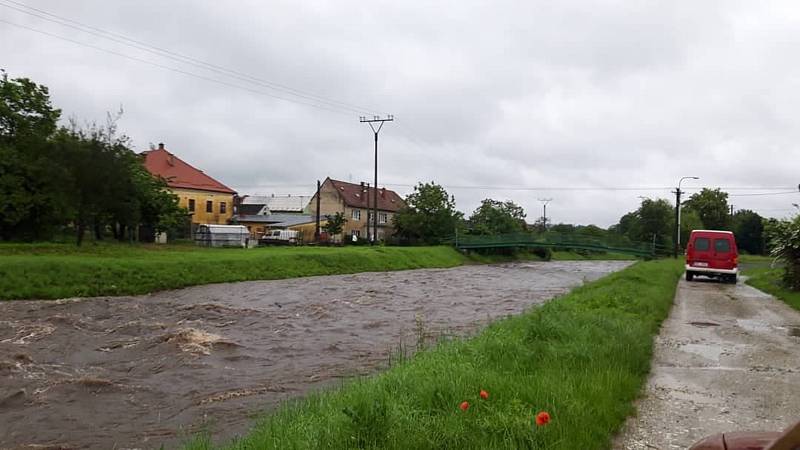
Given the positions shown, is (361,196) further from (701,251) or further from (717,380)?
(717,380)

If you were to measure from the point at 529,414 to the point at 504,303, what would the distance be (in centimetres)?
1804

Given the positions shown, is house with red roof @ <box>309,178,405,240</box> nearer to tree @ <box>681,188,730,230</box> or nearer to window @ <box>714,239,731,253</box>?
tree @ <box>681,188,730,230</box>

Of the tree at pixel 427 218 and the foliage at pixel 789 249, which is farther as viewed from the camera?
the tree at pixel 427 218

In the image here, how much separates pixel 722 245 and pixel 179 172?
191ft

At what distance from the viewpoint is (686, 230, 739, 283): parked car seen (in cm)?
2652

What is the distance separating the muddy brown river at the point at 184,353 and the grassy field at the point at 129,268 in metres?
1.41

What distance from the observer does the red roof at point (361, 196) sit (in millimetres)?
88875

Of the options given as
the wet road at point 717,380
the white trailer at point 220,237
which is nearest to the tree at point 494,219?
the white trailer at point 220,237

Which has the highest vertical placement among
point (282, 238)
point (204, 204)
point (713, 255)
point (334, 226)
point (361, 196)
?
point (361, 196)

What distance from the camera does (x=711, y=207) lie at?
332 ft

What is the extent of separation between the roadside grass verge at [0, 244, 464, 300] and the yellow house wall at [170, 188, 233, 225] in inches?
1257

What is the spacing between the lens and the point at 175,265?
2888 cm

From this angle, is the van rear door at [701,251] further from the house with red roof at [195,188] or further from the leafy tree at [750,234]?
the leafy tree at [750,234]

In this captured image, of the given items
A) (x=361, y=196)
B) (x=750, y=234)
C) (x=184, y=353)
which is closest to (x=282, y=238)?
(x=361, y=196)
